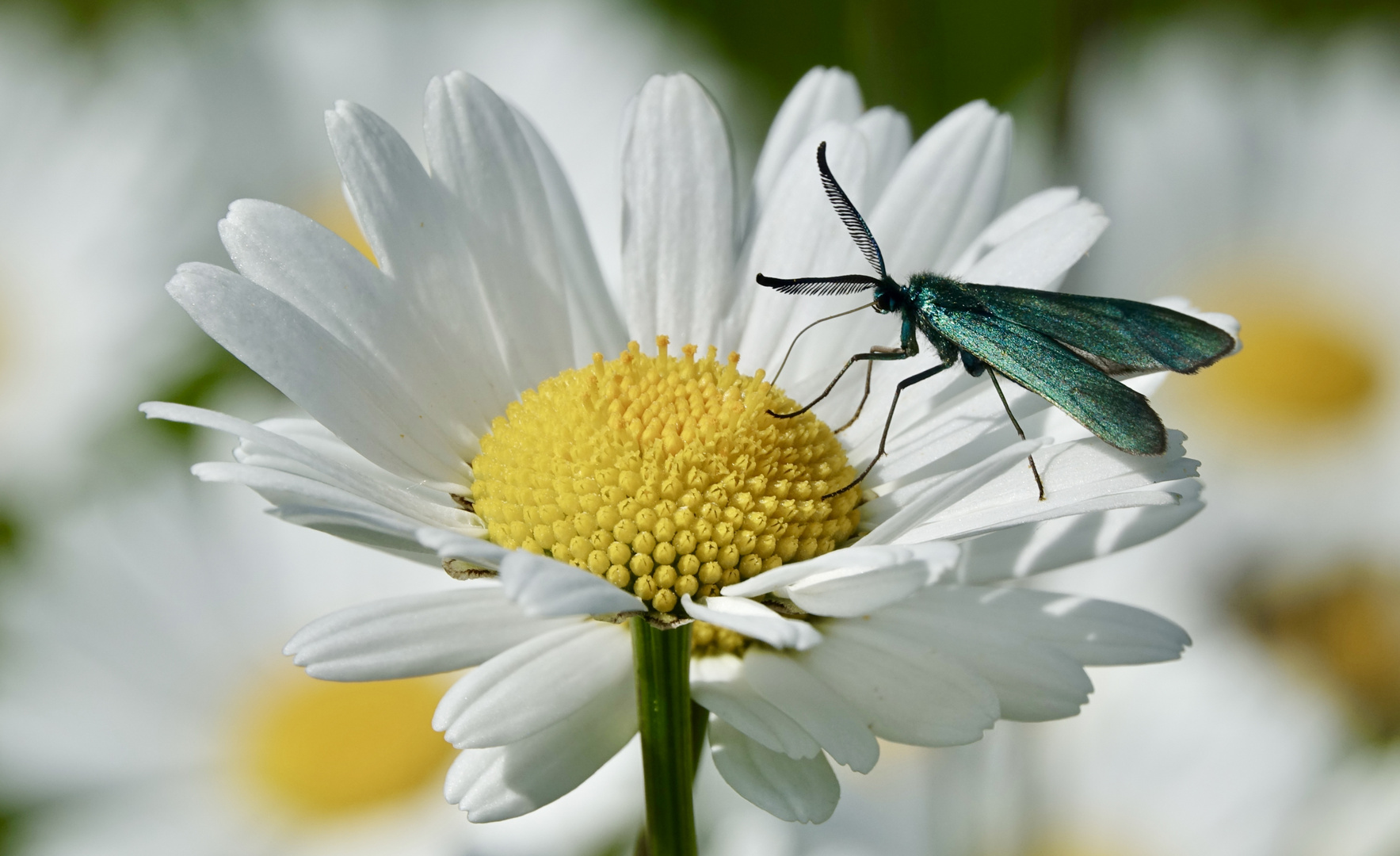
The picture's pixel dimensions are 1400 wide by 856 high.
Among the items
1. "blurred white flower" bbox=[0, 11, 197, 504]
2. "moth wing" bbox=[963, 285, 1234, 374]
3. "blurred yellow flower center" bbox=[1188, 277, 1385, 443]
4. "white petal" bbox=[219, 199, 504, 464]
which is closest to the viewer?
"white petal" bbox=[219, 199, 504, 464]

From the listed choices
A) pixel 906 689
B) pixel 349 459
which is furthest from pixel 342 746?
pixel 906 689

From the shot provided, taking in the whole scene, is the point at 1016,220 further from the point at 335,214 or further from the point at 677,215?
the point at 335,214

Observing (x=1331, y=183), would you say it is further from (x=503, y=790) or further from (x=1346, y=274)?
(x=503, y=790)

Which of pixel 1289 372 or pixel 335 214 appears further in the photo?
pixel 335 214

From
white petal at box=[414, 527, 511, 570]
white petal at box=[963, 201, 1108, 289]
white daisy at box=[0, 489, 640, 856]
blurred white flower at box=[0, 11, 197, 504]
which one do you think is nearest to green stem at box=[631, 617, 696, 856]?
white petal at box=[414, 527, 511, 570]

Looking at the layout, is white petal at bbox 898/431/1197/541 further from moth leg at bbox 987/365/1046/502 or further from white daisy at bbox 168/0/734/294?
white daisy at bbox 168/0/734/294

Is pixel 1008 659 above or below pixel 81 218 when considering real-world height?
below
